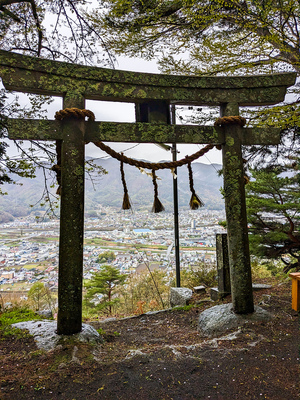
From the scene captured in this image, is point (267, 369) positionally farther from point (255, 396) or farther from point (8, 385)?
point (8, 385)

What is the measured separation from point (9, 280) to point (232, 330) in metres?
5.07

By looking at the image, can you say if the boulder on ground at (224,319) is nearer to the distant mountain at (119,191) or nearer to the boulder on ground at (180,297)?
the boulder on ground at (180,297)

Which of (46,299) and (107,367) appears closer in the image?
(107,367)

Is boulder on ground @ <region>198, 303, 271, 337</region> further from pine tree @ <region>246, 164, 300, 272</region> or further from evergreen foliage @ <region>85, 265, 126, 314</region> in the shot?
evergreen foliage @ <region>85, 265, 126, 314</region>

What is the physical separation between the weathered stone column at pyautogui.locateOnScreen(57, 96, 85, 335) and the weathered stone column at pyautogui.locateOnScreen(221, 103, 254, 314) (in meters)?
1.78

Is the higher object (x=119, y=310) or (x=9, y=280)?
(x=9, y=280)

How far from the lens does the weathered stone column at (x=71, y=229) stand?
94.5 inches

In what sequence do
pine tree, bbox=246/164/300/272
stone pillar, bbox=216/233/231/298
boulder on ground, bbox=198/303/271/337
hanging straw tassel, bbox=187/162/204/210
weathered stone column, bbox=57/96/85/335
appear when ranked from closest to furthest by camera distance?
1. weathered stone column, bbox=57/96/85/335
2. boulder on ground, bbox=198/303/271/337
3. hanging straw tassel, bbox=187/162/204/210
4. stone pillar, bbox=216/233/231/298
5. pine tree, bbox=246/164/300/272

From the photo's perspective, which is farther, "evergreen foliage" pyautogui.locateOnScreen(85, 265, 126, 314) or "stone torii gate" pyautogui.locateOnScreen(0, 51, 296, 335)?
"evergreen foliage" pyautogui.locateOnScreen(85, 265, 126, 314)

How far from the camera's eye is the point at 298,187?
4980mm

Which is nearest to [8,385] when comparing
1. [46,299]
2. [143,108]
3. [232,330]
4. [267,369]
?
[267,369]

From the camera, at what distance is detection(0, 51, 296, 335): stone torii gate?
2.42 m

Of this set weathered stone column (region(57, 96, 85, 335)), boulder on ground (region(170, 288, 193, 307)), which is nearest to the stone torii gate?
weathered stone column (region(57, 96, 85, 335))

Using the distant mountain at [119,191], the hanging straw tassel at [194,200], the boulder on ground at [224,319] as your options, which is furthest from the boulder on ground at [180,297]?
the hanging straw tassel at [194,200]
